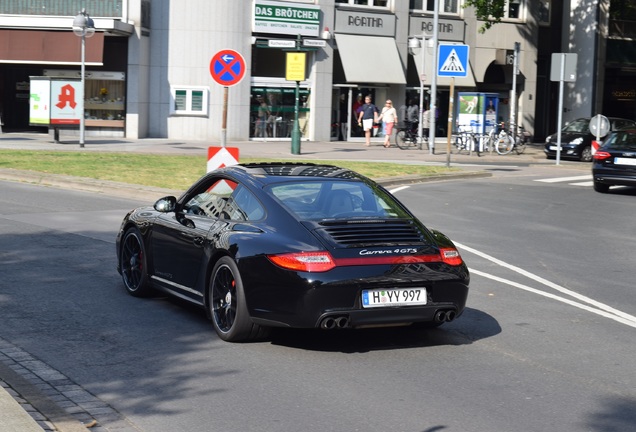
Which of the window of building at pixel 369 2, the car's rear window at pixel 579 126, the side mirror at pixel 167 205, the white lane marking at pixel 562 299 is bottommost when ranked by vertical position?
the white lane marking at pixel 562 299

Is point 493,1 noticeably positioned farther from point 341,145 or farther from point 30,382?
point 30,382

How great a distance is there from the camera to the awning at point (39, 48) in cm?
3722

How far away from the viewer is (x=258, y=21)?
3959 centimetres

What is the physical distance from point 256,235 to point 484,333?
2.09 meters

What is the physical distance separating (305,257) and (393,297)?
2.24 ft

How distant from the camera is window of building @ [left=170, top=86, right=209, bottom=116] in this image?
39.2 m

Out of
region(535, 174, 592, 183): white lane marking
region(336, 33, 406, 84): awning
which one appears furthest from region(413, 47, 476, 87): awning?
region(535, 174, 592, 183): white lane marking

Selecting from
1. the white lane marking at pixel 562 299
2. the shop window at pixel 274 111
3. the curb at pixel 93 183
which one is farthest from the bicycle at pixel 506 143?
the white lane marking at pixel 562 299

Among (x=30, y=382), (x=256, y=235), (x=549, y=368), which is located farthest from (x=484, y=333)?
(x=30, y=382)

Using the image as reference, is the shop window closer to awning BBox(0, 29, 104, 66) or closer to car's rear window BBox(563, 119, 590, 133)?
awning BBox(0, 29, 104, 66)

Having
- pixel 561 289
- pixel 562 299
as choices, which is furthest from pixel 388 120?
pixel 562 299

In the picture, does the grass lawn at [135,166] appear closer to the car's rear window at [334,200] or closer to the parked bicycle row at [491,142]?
the parked bicycle row at [491,142]

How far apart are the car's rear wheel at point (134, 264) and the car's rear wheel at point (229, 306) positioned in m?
1.52

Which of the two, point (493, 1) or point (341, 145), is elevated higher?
point (493, 1)
